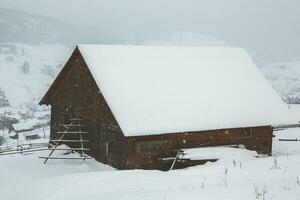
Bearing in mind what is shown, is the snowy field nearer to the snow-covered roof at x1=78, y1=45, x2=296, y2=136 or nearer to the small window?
the snow-covered roof at x1=78, y1=45, x2=296, y2=136

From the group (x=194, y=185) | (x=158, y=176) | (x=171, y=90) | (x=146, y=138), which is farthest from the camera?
(x=171, y=90)

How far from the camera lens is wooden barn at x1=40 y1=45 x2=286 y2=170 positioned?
19734 mm

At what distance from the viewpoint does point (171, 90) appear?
21875 millimetres

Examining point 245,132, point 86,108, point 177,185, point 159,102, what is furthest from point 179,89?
point 177,185

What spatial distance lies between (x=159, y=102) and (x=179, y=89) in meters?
1.84

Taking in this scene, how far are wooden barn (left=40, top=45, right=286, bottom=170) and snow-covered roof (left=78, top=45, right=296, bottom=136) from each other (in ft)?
0.17

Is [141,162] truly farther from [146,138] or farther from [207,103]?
[207,103]

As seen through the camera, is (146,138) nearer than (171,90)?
Yes

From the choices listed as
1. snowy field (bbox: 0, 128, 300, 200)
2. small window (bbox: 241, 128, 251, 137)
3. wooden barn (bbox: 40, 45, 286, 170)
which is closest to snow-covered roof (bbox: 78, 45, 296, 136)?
Answer: wooden barn (bbox: 40, 45, 286, 170)

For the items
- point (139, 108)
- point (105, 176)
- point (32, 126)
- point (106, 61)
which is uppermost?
point (106, 61)

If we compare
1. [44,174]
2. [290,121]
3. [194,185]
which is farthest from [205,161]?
[194,185]

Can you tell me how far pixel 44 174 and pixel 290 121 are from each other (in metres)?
13.3

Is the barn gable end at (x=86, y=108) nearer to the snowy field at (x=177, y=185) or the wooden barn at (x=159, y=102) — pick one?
the wooden barn at (x=159, y=102)

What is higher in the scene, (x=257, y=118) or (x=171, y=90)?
(x=171, y=90)
